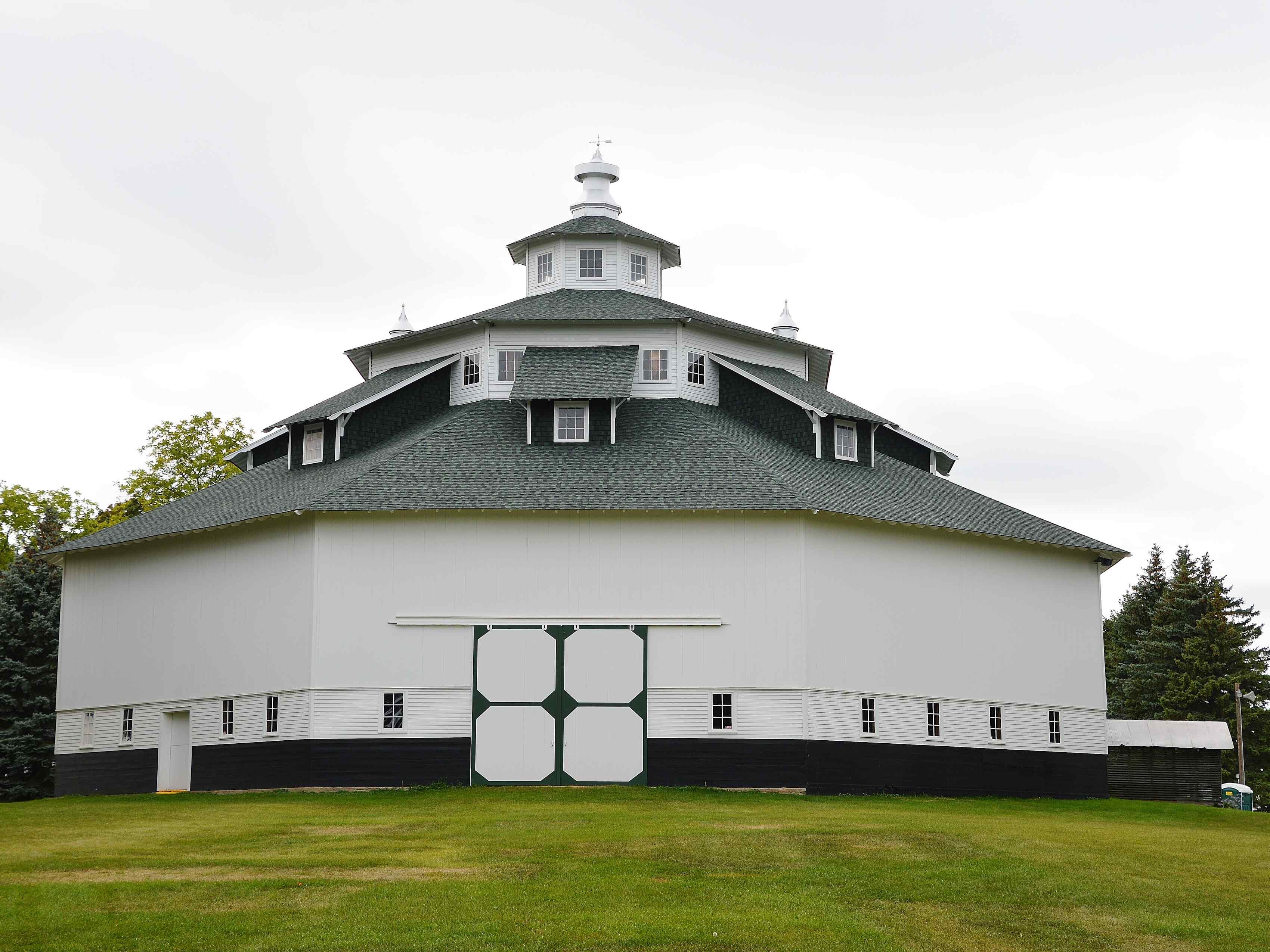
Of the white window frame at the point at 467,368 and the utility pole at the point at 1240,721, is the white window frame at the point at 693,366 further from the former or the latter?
the utility pole at the point at 1240,721

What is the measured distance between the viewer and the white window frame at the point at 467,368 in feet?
144

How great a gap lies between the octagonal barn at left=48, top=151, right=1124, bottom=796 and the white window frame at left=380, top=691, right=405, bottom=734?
75mm

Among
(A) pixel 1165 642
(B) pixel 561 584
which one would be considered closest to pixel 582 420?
(B) pixel 561 584

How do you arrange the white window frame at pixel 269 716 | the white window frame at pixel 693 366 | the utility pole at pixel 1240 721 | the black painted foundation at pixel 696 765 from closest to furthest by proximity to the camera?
the black painted foundation at pixel 696 765
the white window frame at pixel 269 716
the white window frame at pixel 693 366
the utility pole at pixel 1240 721

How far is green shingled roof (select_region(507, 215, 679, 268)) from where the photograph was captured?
49.4 meters

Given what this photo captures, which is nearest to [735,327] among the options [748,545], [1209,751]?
[748,545]

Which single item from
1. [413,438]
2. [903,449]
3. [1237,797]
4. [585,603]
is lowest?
[1237,797]

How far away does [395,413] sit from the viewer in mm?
43188

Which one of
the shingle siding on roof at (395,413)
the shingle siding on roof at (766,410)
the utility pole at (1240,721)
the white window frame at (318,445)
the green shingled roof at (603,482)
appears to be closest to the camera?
the green shingled roof at (603,482)

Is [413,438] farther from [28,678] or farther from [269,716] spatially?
[28,678]

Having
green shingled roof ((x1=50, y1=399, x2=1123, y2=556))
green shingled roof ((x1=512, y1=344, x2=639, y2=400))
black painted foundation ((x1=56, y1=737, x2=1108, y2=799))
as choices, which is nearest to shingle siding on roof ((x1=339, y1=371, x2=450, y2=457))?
green shingled roof ((x1=50, y1=399, x2=1123, y2=556))

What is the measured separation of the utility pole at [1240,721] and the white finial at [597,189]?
36749mm

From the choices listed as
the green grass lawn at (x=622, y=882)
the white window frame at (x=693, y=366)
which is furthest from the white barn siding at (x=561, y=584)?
the white window frame at (x=693, y=366)

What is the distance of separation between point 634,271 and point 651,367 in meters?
7.54
